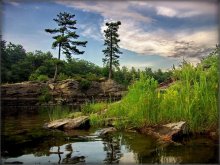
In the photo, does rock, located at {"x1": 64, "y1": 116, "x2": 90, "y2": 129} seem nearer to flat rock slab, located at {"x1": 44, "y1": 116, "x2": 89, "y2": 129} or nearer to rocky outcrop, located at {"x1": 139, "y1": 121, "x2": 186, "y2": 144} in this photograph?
flat rock slab, located at {"x1": 44, "y1": 116, "x2": 89, "y2": 129}

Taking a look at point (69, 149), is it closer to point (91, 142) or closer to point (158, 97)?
point (91, 142)

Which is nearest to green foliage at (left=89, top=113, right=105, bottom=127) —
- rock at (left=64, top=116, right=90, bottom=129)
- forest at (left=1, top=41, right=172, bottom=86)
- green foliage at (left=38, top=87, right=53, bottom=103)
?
rock at (left=64, top=116, right=90, bottom=129)

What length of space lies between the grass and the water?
297mm

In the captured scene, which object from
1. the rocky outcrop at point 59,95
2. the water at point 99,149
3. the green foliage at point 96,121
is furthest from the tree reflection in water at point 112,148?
the rocky outcrop at point 59,95

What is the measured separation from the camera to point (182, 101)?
4.06m

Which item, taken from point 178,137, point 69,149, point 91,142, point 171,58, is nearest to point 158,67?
point 171,58

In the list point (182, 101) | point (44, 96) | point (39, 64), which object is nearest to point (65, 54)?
point (39, 64)

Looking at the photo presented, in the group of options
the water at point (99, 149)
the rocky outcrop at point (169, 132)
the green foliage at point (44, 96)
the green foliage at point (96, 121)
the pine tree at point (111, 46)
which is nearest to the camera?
the water at point (99, 149)

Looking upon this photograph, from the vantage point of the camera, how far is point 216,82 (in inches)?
150

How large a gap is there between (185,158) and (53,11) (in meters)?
1.89

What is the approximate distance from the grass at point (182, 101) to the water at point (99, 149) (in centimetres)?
30

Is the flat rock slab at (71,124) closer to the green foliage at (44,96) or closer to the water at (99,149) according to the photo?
the water at (99,149)

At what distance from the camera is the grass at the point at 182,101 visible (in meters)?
3.84

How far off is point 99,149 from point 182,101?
1.30 metres
